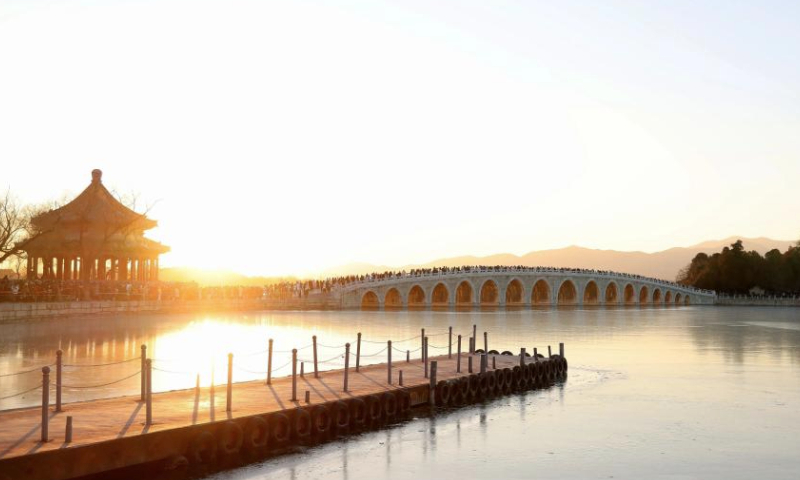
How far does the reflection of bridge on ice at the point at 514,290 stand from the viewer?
345 feet

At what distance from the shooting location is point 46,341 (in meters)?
43.2

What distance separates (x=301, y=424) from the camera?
1892 centimetres

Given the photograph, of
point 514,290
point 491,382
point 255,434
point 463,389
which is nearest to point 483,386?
point 491,382

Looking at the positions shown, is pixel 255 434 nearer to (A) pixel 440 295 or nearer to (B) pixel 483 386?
(B) pixel 483 386

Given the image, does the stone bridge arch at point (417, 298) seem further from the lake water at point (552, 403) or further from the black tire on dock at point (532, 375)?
the black tire on dock at point (532, 375)

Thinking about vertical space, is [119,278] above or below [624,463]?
above

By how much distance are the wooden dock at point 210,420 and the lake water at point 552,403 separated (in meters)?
0.58

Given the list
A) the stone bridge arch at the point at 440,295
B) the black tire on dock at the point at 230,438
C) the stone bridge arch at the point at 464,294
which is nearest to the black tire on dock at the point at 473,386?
the black tire on dock at the point at 230,438

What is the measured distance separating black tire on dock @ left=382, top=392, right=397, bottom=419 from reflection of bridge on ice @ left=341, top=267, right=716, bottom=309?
72546 mm

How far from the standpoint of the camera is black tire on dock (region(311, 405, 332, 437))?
1947cm

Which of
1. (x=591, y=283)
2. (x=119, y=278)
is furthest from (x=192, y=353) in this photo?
(x=591, y=283)

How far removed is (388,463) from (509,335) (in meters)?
42.5

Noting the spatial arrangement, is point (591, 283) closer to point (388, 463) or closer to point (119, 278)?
point (119, 278)

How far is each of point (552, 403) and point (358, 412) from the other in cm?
938
